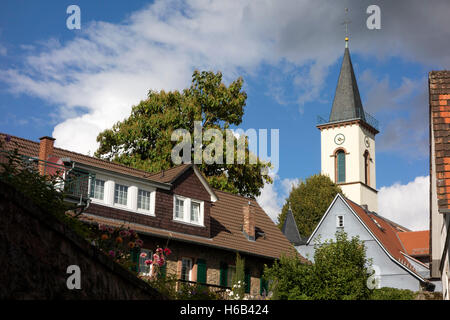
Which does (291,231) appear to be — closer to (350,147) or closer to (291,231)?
(291,231)

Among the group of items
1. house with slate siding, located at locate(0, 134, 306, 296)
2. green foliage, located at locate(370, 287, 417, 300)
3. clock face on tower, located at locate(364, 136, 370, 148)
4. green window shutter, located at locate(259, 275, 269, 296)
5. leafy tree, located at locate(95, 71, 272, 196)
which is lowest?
green foliage, located at locate(370, 287, 417, 300)

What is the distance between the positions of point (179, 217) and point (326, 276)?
7161 mm

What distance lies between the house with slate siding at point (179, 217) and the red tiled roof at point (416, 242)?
24.3m

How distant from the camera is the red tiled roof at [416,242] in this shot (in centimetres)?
5203

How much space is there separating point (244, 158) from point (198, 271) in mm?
12694

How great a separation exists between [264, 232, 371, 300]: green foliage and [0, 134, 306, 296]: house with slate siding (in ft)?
4.74

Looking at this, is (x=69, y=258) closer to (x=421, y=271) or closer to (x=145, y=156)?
(x=145, y=156)

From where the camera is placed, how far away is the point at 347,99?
78688 millimetres

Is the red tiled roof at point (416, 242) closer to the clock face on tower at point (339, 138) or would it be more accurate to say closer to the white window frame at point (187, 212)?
the clock face on tower at point (339, 138)

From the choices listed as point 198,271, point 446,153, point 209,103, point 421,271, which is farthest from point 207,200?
point 421,271

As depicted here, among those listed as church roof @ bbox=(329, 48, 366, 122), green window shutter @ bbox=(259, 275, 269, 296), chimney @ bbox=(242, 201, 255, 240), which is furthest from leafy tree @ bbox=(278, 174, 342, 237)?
green window shutter @ bbox=(259, 275, 269, 296)

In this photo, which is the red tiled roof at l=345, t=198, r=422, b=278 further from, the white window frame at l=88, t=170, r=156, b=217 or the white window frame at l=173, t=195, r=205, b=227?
the white window frame at l=88, t=170, r=156, b=217

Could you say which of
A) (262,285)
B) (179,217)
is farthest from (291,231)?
(179,217)

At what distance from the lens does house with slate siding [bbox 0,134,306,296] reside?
24797 millimetres
